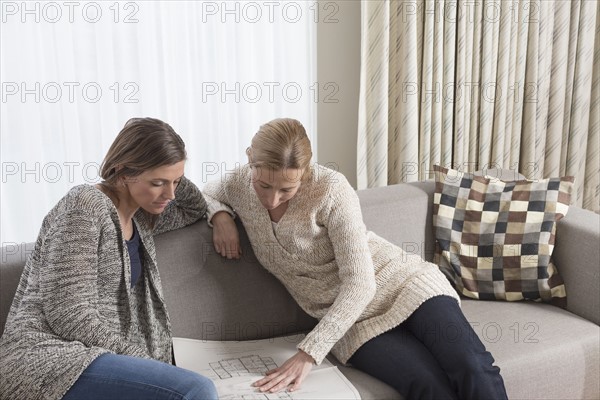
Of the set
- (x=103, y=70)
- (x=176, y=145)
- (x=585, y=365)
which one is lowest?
(x=585, y=365)

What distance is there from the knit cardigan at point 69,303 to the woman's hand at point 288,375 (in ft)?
1.07

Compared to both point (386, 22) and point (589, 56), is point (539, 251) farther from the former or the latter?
point (589, 56)

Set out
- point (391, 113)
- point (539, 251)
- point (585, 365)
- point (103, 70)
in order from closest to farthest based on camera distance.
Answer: point (585, 365) → point (539, 251) → point (103, 70) → point (391, 113)

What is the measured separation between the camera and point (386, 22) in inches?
124

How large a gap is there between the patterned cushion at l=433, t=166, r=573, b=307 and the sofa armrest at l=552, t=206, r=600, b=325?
33mm

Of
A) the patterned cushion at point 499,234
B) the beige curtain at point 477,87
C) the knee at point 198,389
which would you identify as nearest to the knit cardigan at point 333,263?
the patterned cushion at point 499,234

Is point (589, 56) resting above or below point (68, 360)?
above

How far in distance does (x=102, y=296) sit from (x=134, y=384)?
32cm

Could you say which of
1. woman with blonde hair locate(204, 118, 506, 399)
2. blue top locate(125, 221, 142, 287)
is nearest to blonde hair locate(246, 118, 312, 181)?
woman with blonde hair locate(204, 118, 506, 399)

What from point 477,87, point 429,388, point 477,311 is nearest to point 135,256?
point 429,388

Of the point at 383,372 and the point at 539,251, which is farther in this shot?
the point at 539,251

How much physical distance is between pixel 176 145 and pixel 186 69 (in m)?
1.12

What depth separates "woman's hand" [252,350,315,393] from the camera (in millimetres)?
1973

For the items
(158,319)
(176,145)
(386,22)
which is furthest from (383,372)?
(386,22)
